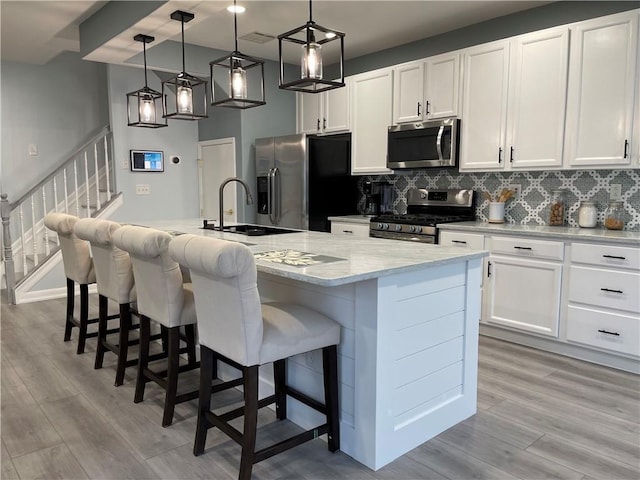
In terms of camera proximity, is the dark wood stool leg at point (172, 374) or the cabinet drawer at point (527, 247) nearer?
the dark wood stool leg at point (172, 374)

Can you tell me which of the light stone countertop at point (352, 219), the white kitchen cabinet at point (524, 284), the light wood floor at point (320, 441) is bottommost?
the light wood floor at point (320, 441)

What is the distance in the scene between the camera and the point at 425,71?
4.40 m

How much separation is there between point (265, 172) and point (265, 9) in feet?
6.21

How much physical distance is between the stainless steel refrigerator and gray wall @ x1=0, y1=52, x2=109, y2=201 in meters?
2.57

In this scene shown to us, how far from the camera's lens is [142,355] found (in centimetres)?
261

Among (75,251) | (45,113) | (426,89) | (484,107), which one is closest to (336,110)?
(426,89)

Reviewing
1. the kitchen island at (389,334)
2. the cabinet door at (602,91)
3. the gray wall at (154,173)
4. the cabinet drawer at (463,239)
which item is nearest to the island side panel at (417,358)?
the kitchen island at (389,334)

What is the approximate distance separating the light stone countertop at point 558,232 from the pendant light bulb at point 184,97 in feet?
7.20

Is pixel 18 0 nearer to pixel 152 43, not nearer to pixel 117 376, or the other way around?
pixel 152 43

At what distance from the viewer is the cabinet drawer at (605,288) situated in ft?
9.91

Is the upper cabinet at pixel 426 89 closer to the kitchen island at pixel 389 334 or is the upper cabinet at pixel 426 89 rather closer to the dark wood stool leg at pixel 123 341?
the kitchen island at pixel 389 334

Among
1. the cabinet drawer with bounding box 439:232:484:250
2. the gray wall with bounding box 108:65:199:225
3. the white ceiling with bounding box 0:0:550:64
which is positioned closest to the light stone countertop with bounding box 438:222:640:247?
the cabinet drawer with bounding box 439:232:484:250

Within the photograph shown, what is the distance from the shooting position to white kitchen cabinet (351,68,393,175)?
4.75 m

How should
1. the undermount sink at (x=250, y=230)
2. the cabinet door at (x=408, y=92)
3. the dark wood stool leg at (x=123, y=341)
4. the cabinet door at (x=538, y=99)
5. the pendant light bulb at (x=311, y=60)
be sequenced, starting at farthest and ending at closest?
the cabinet door at (x=408, y=92)
the cabinet door at (x=538, y=99)
the undermount sink at (x=250, y=230)
the dark wood stool leg at (x=123, y=341)
the pendant light bulb at (x=311, y=60)
